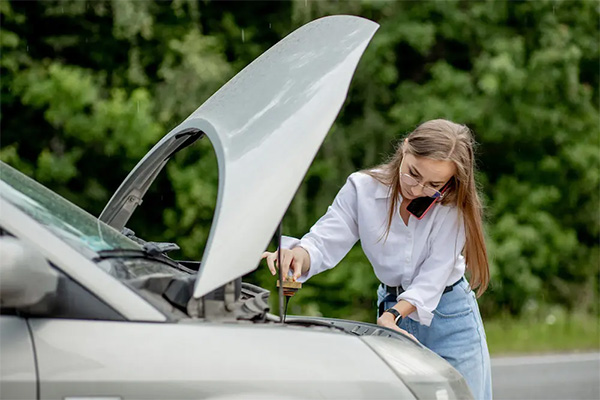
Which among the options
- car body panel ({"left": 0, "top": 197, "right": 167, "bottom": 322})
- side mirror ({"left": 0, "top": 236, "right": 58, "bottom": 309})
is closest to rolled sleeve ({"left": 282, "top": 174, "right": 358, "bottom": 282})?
car body panel ({"left": 0, "top": 197, "right": 167, "bottom": 322})

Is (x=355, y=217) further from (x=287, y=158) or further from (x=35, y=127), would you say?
(x=35, y=127)

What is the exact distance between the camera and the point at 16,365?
2170 mm

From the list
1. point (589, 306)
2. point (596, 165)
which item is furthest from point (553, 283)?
point (596, 165)

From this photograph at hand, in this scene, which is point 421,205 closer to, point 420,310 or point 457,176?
point 457,176

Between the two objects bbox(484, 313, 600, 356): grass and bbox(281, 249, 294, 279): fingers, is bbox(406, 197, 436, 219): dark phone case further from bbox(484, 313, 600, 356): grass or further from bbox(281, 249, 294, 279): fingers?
bbox(484, 313, 600, 356): grass

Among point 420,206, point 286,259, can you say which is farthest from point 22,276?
point 420,206

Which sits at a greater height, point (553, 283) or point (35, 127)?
point (35, 127)

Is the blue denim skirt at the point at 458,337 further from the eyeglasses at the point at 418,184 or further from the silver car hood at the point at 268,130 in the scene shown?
the silver car hood at the point at 268,130

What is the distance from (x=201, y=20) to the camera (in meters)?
12.2

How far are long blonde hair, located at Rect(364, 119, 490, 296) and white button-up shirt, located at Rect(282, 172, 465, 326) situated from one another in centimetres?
3

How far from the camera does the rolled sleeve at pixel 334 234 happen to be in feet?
11.2

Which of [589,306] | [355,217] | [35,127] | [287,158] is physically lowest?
[589,306]

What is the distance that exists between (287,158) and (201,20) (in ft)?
33.1

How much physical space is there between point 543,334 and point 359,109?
387 cm
